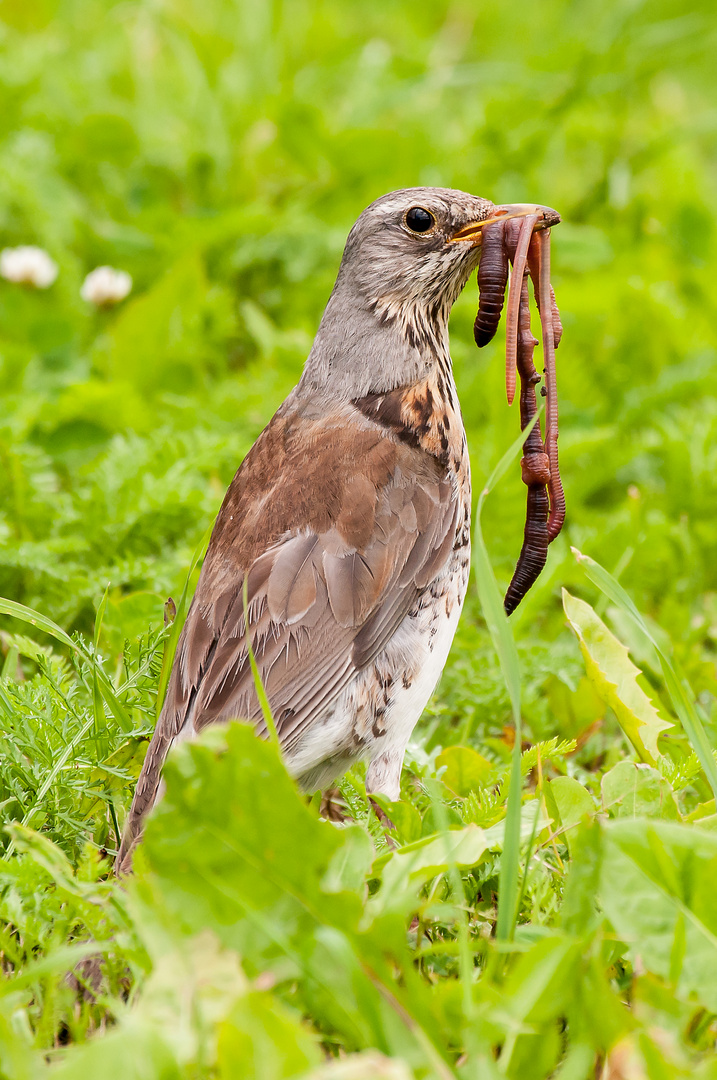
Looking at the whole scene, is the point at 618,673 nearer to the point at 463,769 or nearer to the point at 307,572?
the point at 463,769

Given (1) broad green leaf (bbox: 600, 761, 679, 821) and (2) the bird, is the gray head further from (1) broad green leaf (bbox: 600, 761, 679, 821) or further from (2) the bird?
(1) broad green leaf (bbox: 600, 761, 679, 821)

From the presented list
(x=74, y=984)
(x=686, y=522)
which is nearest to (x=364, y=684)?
(x=74, y=984)

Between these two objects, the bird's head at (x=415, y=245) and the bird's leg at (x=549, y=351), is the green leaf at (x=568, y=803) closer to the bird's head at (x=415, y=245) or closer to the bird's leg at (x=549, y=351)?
the bird's leg at (x=549, y=351)

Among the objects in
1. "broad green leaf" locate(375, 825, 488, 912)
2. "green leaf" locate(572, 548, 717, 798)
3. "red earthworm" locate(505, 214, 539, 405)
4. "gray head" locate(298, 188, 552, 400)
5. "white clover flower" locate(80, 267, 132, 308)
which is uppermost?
"white clover flower" locate(80, 267, 132, 308)

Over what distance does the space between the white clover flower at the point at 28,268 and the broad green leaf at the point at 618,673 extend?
131 inches

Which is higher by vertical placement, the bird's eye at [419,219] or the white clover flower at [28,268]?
the white clover flower at [28,268]

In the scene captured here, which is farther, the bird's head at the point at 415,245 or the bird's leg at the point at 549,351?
the bird's head at the point at 415,245

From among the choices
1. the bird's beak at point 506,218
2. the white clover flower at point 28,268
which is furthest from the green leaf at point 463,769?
the white clover flower at point 28,268

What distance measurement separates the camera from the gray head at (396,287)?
3385 millimetres

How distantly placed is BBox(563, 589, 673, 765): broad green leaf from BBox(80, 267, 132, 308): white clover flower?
3014 mm

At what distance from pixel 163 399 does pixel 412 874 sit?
9.63 feet

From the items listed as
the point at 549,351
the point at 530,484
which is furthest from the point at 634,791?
the point at 549,351

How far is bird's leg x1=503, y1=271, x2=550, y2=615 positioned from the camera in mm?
3209

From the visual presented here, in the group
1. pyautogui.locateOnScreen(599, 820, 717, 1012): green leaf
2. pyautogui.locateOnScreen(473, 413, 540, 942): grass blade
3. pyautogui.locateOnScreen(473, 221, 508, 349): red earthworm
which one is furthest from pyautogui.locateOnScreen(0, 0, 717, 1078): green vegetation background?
pyautogui.locateOnScreen(473, 221, 508, 349): red earthworm
